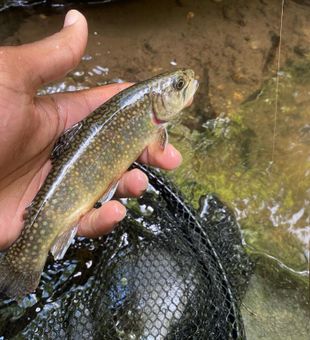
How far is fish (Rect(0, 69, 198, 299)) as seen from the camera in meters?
2.31

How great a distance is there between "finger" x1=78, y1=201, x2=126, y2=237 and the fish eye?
2.33 feet

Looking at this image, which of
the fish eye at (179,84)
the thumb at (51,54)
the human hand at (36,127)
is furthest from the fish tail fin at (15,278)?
the fish eye at (179,84)

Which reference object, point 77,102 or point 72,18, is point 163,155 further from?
point 72,18

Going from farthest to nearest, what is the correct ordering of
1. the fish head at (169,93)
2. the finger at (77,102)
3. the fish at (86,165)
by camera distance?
1. the finger at (77,102)
2. the fish head at (169,93)
3. the fish at (86,165)

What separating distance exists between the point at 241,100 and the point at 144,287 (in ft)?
6.01

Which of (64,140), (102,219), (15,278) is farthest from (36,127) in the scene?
(15,278)

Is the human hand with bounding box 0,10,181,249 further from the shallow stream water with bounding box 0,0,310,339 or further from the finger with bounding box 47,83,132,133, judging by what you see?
the shallow stream water with bounding box 0,0,310,339

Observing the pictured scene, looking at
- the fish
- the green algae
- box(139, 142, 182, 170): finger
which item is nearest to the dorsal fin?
the fish

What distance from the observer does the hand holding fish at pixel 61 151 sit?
232 centimetres

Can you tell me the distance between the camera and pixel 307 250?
332 cm

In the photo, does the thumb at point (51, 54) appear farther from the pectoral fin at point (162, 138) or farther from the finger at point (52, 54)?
the pectoral fin at point (162, 138)

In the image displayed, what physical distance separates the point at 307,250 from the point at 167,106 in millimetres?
1363

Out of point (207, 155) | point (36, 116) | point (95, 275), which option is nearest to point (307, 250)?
point (207, 155)

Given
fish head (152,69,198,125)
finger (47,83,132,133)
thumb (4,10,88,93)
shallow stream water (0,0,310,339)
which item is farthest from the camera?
shallow stream water (0,0,310,339)
